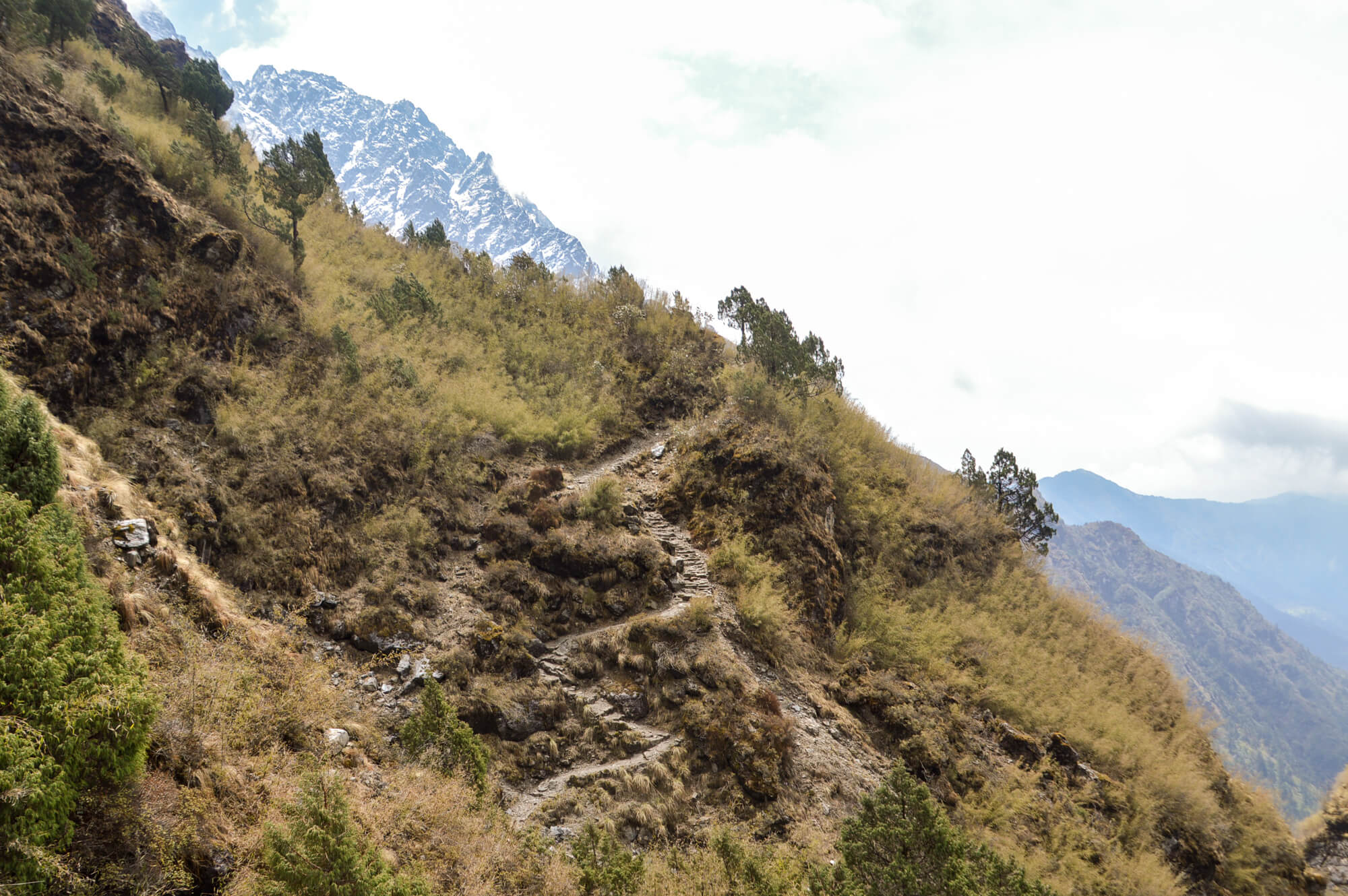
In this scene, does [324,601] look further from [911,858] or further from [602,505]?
[911,858]

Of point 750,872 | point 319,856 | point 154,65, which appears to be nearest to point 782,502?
point 750,872

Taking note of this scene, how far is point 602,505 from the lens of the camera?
14.9 metres

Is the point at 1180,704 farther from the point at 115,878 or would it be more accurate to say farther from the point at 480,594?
the point at 115,878

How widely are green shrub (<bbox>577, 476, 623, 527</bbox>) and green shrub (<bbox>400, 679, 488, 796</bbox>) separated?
647 cm

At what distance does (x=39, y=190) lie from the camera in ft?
36.9

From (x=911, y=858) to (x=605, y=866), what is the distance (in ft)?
13.9

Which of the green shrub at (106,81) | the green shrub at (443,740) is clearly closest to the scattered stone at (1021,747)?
the green shrub at (443,740)

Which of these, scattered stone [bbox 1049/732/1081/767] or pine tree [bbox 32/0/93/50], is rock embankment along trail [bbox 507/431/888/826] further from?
pine tree [bbox 32/0/93/50]

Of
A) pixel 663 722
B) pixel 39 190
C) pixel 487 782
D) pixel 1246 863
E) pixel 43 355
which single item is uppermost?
pixel 39 190

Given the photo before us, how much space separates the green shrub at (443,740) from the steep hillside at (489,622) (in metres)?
0.05

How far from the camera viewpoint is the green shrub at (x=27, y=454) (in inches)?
249

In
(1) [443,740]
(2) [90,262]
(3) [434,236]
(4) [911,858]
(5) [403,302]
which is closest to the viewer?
(4) [911,858]

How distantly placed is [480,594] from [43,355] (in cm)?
876

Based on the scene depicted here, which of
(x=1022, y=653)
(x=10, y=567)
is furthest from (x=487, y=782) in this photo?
(x=1022, y=653)
